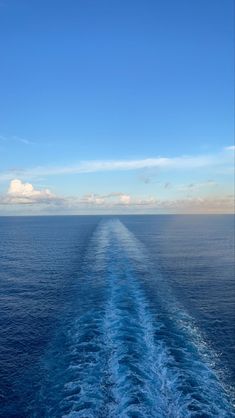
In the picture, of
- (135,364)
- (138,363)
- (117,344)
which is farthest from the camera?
(117,344)

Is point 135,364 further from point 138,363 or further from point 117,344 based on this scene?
point 117,344

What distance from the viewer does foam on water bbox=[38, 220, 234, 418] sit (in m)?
21.8

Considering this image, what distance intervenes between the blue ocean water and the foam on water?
0.27 feet

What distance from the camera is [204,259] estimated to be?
76500 mm

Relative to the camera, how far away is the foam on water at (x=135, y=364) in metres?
21.8

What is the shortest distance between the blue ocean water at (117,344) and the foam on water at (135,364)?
0.27 ft

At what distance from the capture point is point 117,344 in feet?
98.8

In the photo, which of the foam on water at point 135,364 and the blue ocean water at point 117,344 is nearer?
the foam on water at point 135,364

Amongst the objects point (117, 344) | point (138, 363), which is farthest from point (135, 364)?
point (117, 344)

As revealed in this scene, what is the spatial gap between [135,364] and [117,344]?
146 inches

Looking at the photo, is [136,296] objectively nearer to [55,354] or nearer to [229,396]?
[55,354]

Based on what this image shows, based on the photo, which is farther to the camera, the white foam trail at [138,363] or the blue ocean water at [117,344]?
the blue ocean water at [117,344]

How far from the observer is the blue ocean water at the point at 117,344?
73.8ft

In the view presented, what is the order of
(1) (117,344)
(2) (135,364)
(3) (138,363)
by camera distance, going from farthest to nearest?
1. (1) (117,344)
2. (3) (138,363)
3. (2) (135,364)
